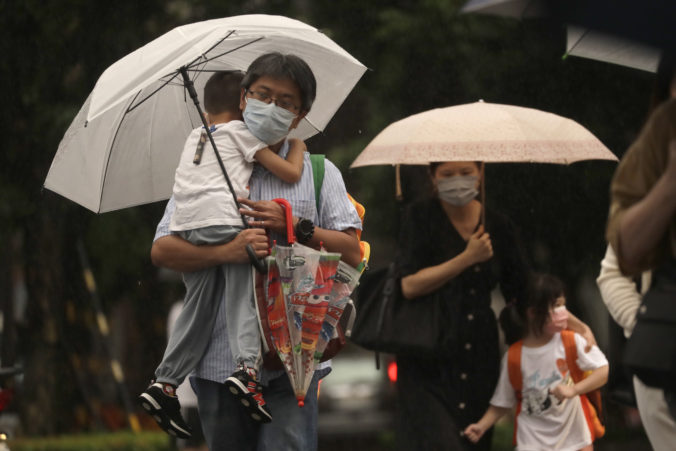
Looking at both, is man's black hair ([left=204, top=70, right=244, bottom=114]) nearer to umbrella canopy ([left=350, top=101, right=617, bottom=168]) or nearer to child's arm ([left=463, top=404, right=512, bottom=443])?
umbrella canopy ([left=350, top=101, right=617, bottom=168])

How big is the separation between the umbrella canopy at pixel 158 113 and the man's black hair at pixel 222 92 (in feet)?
0.45

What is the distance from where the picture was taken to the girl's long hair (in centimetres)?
673

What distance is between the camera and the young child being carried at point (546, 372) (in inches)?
267

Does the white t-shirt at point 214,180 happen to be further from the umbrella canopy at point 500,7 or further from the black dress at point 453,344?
the black dress at point 453,344

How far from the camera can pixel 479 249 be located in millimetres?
6383

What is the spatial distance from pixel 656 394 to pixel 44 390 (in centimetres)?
1396

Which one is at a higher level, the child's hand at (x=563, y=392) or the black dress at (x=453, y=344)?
the black dress at (x=453, y=344)

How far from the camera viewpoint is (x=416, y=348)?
6387mm

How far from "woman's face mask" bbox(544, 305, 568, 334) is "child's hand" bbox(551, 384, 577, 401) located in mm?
313

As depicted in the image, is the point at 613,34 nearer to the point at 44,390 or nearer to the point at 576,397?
the point at 576,397

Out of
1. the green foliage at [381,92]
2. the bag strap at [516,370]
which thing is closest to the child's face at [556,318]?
the bag strap at [516,370]

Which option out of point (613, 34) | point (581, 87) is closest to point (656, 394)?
point (613, 34)

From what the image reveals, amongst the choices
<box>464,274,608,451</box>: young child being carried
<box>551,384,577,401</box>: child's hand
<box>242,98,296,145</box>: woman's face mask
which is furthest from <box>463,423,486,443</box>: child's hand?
<box>242,98,296,145</box>: woman's face mask

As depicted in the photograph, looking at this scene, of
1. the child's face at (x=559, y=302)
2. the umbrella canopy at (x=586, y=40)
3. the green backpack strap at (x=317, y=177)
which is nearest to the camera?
the umbrella canopy at (x=586, y=40)
